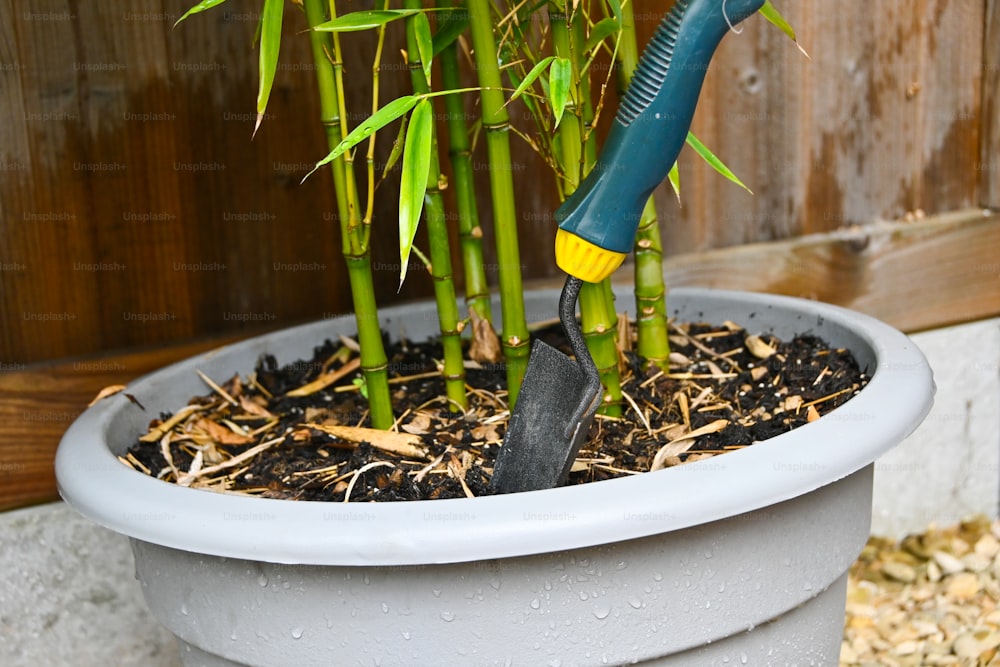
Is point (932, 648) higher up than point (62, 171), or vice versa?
point (62, 171)

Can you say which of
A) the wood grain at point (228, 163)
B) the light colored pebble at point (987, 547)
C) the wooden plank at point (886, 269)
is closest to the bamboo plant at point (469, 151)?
the wood grain at point (228, 163)

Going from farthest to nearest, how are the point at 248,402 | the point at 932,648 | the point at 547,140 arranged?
the point at 932,648 → the point at 248,402 → the point at 547,140

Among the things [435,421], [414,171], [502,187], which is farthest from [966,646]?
[414,171]

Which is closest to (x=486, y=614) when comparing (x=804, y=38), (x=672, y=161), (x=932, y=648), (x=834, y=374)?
(x=672, y=161)

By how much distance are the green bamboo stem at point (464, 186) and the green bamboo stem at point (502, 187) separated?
0.11 meters

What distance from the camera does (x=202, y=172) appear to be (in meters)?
1.27

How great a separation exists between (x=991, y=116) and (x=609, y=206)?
1.29m

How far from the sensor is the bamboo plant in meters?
0.77

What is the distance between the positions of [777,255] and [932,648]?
24.8 inches

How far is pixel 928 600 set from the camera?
1.62 m

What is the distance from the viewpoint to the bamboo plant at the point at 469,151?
0.77m

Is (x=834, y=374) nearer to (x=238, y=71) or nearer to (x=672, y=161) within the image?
(x=672, y=161)

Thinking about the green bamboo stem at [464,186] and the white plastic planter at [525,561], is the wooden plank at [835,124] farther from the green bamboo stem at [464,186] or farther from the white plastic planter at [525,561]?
the white plastic planter at [525,561]

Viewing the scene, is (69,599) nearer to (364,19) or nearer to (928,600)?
(364,19)
